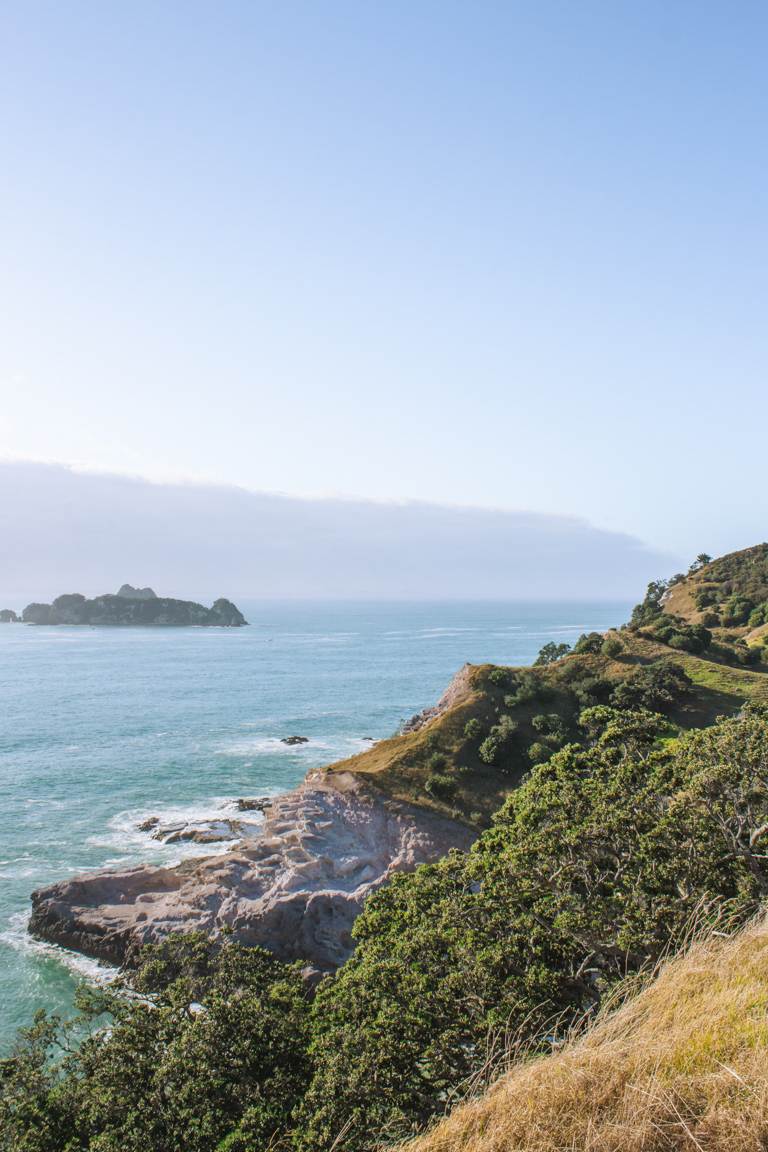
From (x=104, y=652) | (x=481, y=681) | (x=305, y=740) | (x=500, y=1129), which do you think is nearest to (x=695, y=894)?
(x=500, y=1129)

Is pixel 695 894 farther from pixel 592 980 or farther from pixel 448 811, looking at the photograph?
pixel 448 811

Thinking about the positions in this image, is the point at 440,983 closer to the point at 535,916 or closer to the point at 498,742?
the point at 535,916

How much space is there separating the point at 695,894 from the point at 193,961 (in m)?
13.4

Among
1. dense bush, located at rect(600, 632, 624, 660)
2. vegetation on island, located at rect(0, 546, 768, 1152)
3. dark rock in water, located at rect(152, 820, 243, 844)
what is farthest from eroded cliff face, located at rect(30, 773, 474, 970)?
dense bush, located at rect(600, 632, 624, 660)

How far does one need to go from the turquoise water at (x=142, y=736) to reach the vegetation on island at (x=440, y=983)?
13153 mm

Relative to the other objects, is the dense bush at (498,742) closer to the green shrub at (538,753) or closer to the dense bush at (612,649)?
the green shrub at (538,753)

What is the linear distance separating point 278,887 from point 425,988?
20.8m

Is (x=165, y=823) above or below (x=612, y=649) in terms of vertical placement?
below

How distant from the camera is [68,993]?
2903cm

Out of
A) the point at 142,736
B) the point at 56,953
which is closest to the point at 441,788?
the point at 56,953

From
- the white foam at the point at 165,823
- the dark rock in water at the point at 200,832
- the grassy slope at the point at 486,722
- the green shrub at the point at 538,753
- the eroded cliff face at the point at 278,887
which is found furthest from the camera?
the green shrub at the point at 538,753

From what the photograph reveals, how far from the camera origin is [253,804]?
5122 centimetres

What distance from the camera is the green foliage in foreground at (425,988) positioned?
14.2m

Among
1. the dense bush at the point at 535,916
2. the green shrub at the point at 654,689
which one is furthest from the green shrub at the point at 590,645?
the dense bush at the point at 535,916
